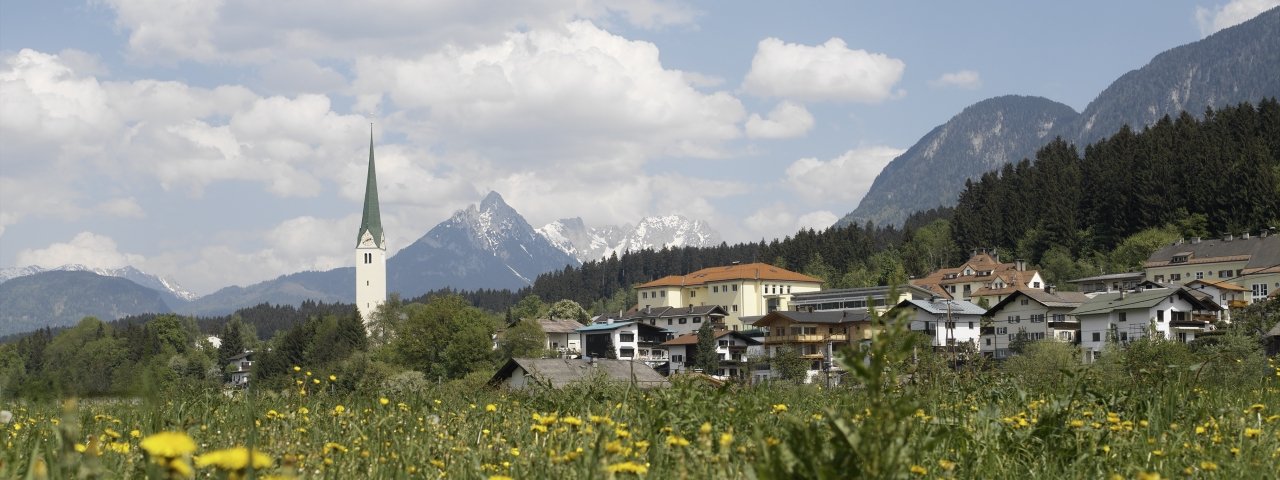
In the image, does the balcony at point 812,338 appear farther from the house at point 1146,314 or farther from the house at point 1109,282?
the house at point 1146,314

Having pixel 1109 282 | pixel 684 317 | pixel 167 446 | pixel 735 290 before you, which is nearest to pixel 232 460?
pixel 167 446

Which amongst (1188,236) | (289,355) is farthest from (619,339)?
(1188,236)

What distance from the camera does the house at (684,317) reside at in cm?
12682

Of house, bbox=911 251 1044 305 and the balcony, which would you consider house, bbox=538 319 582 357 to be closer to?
the balcony

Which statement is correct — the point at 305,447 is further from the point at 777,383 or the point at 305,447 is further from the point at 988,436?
the point at 777,383

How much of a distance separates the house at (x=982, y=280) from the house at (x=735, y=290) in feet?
72.5

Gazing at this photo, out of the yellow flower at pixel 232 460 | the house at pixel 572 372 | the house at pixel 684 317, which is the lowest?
the house at pixel 572 372

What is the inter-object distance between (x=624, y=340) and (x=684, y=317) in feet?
59.5

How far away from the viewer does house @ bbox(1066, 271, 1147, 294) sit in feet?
294

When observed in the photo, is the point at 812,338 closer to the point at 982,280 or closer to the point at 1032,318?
the point at 1032,318

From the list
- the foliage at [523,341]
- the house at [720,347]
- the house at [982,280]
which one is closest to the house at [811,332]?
the house at [720,347]

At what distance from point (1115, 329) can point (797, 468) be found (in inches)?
2691

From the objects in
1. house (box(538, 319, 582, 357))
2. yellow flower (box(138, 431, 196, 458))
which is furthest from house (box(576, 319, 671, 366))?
yellow flower (box(138, 431, 196, 458))

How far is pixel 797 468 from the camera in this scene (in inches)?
140
